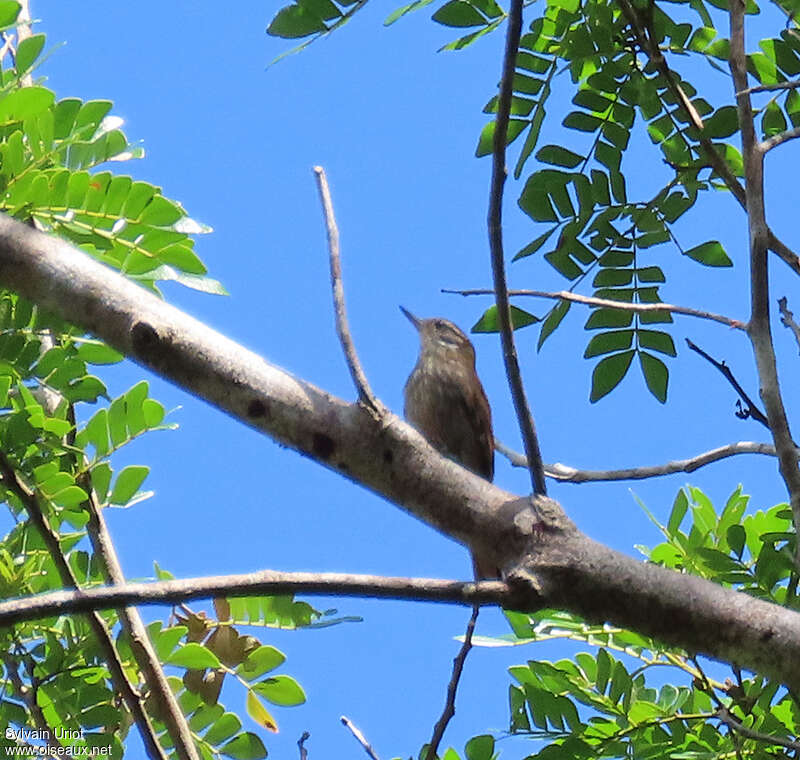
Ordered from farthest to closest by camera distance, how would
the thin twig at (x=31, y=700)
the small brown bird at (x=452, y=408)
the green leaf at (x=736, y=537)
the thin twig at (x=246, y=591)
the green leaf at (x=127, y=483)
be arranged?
the small brown bird at (x=452, y=408), the green leaf at (x=127, y=483), the green leaf at (x=736, y=537), the thin twig at (x=31, y=700), the thin twig at (x=246, y=591)

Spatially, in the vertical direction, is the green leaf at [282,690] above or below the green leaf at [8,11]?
below

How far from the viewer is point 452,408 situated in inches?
184

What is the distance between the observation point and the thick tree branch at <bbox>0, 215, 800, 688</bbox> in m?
1.70

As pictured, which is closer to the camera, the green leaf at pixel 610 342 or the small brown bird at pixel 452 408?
the green leaf at pixel 610 342

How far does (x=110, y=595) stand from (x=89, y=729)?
1429 mm

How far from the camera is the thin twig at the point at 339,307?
189cm

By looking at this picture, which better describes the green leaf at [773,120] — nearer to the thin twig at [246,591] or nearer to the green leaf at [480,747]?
the green leaf at [480,747]

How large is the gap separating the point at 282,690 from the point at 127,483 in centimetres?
65

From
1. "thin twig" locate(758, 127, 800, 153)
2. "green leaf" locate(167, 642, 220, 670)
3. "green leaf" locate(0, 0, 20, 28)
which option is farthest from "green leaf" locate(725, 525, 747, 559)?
"green leaf" locate(0, 0, 20, 28)

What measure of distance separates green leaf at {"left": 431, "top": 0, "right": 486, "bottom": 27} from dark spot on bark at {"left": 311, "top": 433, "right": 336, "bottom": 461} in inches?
59.2

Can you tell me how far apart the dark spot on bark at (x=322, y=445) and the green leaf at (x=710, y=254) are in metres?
1.69

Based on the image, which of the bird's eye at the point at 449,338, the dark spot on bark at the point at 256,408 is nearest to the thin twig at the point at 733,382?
the dark spot on bark at the point at 256,408

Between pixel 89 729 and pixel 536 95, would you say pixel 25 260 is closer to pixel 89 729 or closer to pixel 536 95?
pixel 89 729

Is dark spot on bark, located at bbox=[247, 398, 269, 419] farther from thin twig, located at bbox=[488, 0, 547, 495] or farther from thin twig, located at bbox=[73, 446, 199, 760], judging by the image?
thin twig, located at bbox=[73, 446, 199, 760]
